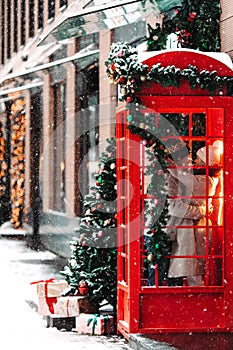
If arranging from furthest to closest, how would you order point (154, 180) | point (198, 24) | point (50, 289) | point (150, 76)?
point (198, 24)
point (50, 289)
point (154, 180)
point (150, 76)

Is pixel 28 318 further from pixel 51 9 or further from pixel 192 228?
pixel 51 9

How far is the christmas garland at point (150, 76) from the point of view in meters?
10.1

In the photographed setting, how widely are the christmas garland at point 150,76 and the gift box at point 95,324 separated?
2.49 metres

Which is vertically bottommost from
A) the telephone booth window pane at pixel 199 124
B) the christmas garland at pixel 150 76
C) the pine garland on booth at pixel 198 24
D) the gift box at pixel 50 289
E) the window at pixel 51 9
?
the gift box at pixel 50 289

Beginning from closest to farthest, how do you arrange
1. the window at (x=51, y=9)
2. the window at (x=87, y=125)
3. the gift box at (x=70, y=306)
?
the gift box at (x=70, y=306), the window at (x=87, y=125), the window at (x=51, y=9)

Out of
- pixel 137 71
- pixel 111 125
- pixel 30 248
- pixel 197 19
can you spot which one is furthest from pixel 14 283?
pixel 30 248

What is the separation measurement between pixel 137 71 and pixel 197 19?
8.63 feet

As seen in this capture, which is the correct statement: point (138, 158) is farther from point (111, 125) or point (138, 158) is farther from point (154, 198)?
point (111, 125)

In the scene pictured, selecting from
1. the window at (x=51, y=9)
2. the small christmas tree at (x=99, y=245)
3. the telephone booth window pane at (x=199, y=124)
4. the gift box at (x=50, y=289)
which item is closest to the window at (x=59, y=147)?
the window at (x=51, y=9)

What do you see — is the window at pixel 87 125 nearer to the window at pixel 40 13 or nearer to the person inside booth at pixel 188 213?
the window at pixel 40 13

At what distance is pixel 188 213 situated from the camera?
10.3 m

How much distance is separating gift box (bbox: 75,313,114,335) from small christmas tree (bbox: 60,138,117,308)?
268 mm

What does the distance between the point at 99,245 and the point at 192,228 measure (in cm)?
143

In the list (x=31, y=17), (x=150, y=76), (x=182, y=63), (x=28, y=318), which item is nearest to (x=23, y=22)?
(x=31, y=17)
